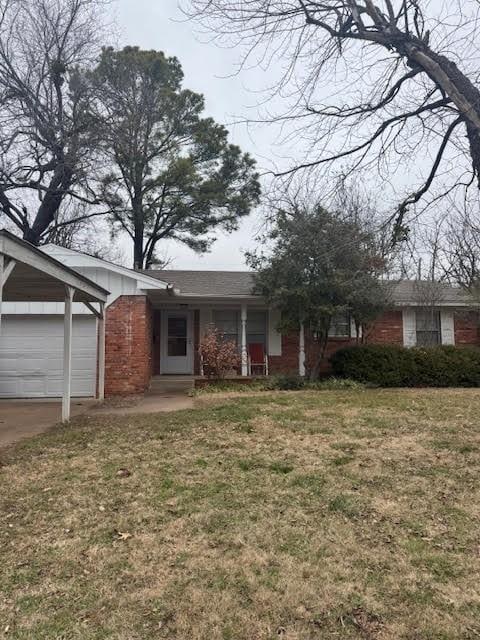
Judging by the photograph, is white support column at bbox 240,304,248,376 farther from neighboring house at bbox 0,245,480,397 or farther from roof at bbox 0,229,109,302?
roof at bbox 0,229,109,302

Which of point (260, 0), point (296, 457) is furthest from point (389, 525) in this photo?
point (260, 0)

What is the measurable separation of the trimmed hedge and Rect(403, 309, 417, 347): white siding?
2.69 m

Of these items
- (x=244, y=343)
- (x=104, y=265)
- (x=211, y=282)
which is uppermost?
(x=211, y=282)

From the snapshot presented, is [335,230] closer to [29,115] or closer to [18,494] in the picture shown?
[18,494]

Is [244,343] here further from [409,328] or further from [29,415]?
[29,415]

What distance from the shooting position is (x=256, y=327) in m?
15.2

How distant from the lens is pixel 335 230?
10641 mm

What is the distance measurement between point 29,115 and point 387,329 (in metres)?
13.9

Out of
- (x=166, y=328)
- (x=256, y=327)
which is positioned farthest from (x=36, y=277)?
(x=256, y=327)

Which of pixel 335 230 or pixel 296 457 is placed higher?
pixel 335 230

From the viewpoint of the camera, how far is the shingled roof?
46.3 ft

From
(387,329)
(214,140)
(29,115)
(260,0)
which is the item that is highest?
(214,140)

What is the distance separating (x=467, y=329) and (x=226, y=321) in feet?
26.4

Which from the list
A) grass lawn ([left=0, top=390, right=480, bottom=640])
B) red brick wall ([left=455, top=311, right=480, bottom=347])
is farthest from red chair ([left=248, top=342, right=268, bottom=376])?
grass lawn ([left=0, top=390, right=480, bottom=640])
